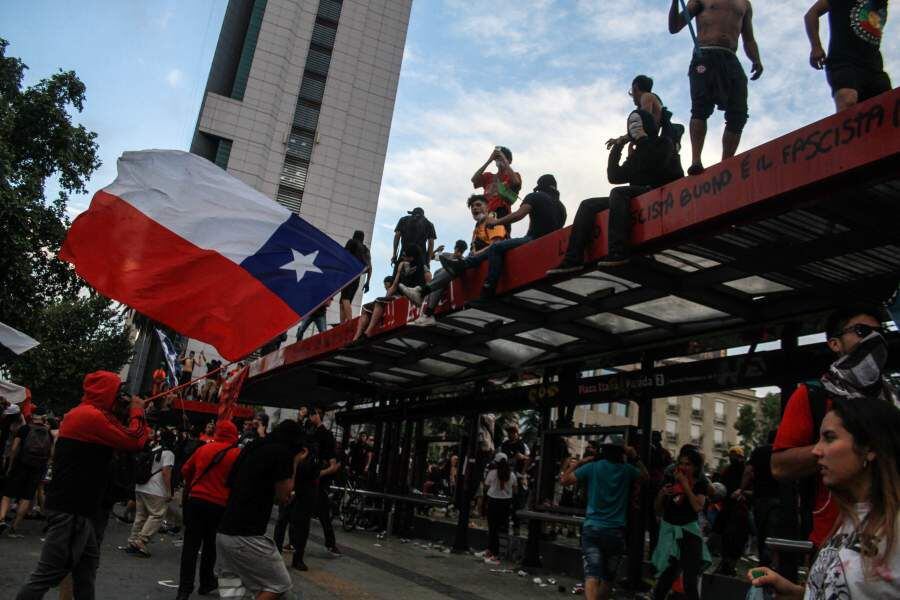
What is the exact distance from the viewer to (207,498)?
7.15 metres

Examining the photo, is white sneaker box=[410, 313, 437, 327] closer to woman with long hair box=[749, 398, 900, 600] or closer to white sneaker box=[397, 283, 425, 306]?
white sneaker box=[397, 283, 425, 306]

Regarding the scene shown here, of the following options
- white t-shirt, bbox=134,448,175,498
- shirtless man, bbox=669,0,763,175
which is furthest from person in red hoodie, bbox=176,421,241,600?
shirtless man, bbox=669,0,763,175

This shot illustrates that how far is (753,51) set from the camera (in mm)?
6715

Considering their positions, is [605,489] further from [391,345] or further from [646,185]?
[391,345]

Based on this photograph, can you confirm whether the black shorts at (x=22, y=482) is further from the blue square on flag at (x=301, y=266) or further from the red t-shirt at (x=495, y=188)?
the red t-shirt at (x=495, y=188)

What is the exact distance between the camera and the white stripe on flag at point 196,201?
8.24m

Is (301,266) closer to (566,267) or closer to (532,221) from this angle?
(532,221)

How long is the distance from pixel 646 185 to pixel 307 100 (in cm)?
4619

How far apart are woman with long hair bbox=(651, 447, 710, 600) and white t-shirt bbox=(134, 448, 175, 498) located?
21.8 feet

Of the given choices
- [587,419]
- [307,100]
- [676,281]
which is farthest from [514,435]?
[587,419]

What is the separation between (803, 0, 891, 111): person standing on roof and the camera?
5.32 meters

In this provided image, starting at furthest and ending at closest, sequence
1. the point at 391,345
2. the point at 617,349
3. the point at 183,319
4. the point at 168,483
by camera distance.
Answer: the point at 391,345 < the point at 168,483 < the point at 617,349 < the point at 183,319

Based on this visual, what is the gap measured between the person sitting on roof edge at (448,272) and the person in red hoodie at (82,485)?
4359 millimetres

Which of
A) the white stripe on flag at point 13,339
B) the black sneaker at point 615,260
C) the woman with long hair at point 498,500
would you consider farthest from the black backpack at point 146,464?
the black sneaker at point 615,260
